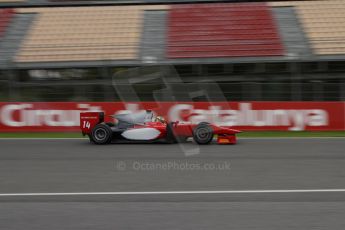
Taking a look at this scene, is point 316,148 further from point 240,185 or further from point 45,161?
point 45,161

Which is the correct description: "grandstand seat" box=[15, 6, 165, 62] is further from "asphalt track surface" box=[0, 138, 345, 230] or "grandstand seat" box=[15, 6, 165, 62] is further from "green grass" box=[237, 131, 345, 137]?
"asphalt track surface" box=[0, 138, 345, 230]

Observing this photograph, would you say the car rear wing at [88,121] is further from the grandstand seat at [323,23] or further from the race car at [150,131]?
the grandstand seat at [323,23]

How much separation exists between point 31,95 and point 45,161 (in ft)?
24.7

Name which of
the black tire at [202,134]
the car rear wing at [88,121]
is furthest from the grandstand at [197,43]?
the black tire at [202,134]

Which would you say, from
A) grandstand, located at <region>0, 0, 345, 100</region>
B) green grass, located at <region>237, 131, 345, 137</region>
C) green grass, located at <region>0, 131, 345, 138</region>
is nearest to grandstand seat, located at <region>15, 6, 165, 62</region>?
grandstand, located at <region>0, 0, 345, 100</region>

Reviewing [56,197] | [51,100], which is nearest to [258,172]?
[56,197]

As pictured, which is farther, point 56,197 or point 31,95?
point 31,95

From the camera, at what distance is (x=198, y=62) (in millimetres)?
19172

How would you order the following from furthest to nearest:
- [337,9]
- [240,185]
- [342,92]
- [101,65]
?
[337,9] < [101,65] < [342,92] < [240,185]

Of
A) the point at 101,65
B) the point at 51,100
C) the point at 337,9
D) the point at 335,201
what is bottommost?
the point at 335,201

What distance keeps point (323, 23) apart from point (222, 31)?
4982mm

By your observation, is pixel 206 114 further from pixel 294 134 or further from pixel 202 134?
pixel 202 134

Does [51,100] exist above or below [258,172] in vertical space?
above

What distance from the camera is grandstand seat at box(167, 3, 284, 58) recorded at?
20500 millimetres
